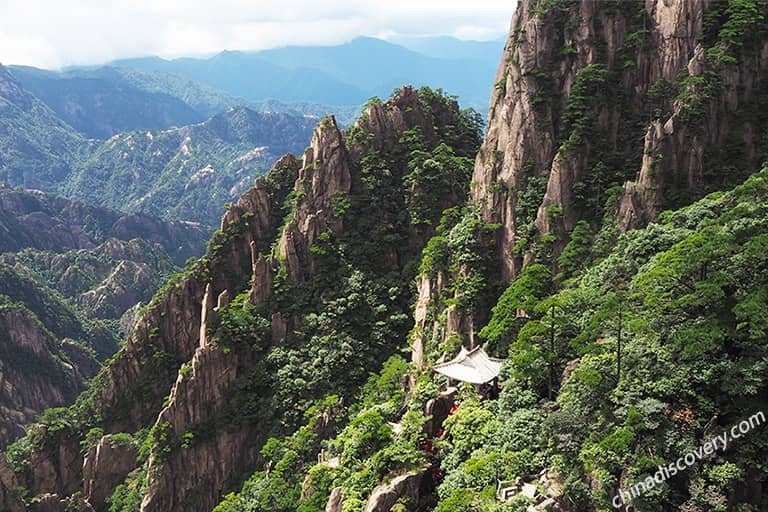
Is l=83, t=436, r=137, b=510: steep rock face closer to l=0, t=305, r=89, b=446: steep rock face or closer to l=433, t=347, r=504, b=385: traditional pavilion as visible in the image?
l=433, t=347, r=504, b=385: traditional pavilion

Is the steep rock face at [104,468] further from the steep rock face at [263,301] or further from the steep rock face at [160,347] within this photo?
the steep rock face at [263,301]

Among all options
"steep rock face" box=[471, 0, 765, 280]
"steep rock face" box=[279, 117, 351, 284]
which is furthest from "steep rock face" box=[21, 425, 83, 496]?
"steep rock face" box=[471, 0, 765, 280]

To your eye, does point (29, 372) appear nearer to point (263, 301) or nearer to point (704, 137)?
point (263, 301)

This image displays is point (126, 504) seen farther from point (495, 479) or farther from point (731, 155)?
point (731, 155)

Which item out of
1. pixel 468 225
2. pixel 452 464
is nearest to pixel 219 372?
pixel 468 225

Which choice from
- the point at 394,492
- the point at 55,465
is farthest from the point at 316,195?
the point at 394,492

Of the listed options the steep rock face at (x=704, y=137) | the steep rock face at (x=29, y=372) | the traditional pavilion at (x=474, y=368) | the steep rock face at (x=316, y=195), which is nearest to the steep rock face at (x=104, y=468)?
the steep rock face at (x=316, y=195)
